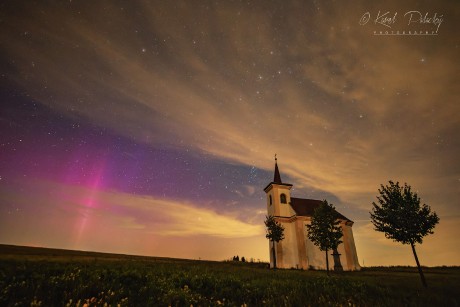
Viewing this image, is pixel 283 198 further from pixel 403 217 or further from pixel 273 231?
pixel 403 217

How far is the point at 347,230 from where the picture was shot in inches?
1735

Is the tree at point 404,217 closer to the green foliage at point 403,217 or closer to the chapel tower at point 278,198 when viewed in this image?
the green foliage at point 403,217

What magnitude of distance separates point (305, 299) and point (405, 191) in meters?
22.2

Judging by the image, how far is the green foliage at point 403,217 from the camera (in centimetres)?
2131

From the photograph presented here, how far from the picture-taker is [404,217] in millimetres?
21703

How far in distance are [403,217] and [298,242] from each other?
21.1 meters

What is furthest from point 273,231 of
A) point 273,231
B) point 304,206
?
point 304,206

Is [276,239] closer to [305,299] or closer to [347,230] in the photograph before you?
[347,230]

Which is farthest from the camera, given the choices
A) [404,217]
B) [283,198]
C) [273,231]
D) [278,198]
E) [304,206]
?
[304,206]

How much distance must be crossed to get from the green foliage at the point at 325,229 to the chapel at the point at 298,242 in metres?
9.17

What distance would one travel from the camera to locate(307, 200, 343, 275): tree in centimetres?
3002

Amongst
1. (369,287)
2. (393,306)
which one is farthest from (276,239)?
(393,306)

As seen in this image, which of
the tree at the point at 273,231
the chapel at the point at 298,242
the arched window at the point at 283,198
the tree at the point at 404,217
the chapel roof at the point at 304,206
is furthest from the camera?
the arched window at the point at 283,198

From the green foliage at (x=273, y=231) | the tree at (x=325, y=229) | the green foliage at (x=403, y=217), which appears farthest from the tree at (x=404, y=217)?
the green foliage at (x=273, y=231)
